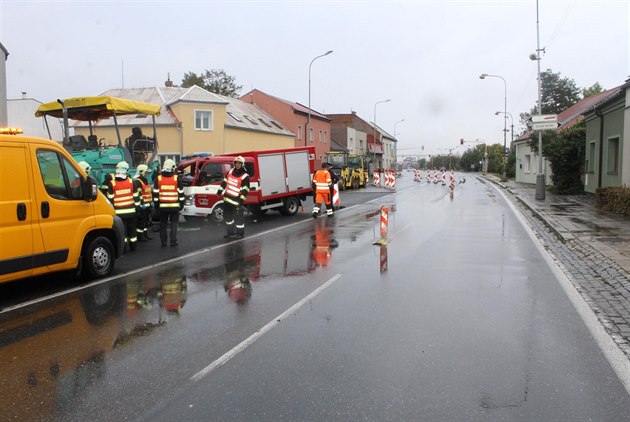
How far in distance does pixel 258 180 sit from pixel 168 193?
5.33m

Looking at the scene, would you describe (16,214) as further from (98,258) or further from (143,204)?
(143,204)

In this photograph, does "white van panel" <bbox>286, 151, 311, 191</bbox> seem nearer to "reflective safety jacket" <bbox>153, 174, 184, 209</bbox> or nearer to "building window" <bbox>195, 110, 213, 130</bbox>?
"reflective safety jacket" <bbox>153, 174, 184, 209</bbox>

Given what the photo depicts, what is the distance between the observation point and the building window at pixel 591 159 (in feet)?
76.2

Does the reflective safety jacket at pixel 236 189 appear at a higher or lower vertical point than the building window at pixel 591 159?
lower

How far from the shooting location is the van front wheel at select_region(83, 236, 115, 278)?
7.48m

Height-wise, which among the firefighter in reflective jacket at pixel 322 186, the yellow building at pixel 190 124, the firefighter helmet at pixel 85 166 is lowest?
the firefighter in reflective jacket at pixel 322 186

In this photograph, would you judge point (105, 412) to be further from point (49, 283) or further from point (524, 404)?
point (49, 283)

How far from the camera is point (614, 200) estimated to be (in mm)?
16375

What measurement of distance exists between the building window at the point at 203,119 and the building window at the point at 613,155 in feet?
81.2

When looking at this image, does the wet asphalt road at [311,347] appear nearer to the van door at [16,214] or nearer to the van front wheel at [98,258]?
the van front wheel at [98,258]

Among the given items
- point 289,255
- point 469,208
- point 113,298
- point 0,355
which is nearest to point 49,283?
point 113,298

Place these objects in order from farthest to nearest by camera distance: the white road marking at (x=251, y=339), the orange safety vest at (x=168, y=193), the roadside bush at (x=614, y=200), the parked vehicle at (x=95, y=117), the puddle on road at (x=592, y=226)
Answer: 1. the roadside bush at (x=614, y=200)
2. the parked vehicle at (x=95, y=117)
3. the puddle on road at (x=592, y=226)
4. the orange safety vest at (x=168, y=193)
5. the white road marking at (x=251, y=339)

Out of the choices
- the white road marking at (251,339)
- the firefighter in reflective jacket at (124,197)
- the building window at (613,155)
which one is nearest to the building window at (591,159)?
the building window at (613,155)

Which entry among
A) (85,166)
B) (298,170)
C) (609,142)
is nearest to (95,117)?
(85,166)
